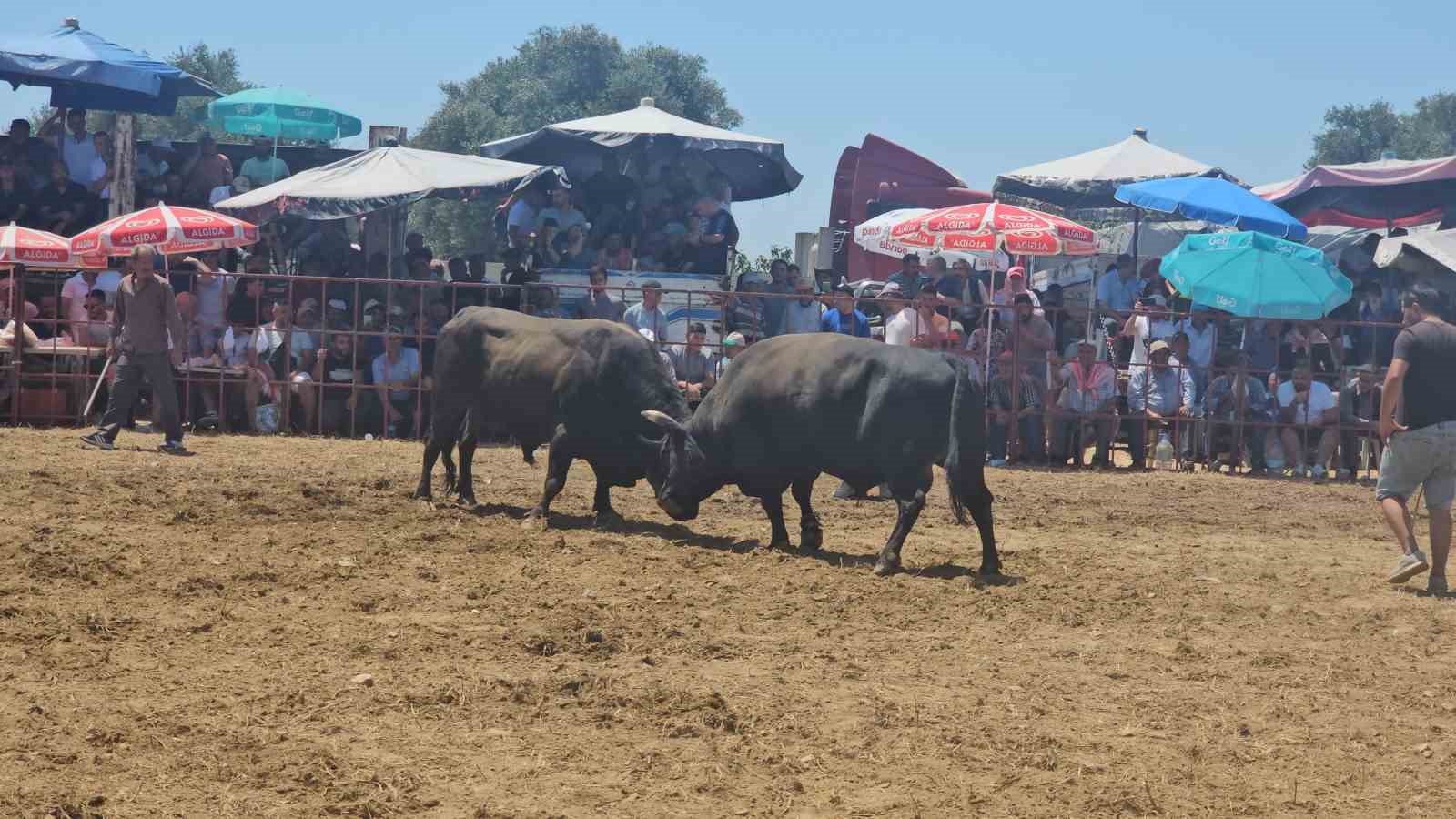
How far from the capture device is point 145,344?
1503 cm

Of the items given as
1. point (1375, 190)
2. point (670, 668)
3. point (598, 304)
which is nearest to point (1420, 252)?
point (1375, 190)

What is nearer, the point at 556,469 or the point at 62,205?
the point at 556,469

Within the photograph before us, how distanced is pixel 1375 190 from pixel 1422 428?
492 inches

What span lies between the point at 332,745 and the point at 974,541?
6.37 metres

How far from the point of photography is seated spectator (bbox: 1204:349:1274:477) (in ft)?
55.6

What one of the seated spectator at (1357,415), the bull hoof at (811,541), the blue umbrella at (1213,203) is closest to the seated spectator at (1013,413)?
the blue umbrella at (1213,203)

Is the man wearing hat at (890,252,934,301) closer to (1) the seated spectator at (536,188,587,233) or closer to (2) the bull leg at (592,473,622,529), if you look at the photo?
(1) the seated spectator at (536,188,587,233)

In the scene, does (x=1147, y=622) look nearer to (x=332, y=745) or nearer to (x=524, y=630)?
(x=524, y=630)

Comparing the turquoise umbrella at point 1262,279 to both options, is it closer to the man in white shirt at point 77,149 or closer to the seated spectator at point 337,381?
the seated spectator at point 337,381

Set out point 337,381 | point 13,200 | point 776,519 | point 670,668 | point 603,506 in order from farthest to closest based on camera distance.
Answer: point 13,200 → point 337,381 → point 603,506 → point 776,519 → point 670,668

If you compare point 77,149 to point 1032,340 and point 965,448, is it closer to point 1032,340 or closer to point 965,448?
point 1032,340

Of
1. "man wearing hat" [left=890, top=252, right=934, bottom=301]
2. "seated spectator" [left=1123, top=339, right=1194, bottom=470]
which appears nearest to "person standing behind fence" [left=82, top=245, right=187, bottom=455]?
"man wearing hat" [left=890, top=252, right=934, bottom=301]

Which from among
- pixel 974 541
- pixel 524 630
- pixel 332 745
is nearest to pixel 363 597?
pixel 524 630

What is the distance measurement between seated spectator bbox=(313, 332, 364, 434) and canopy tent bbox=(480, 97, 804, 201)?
12.0 feet
